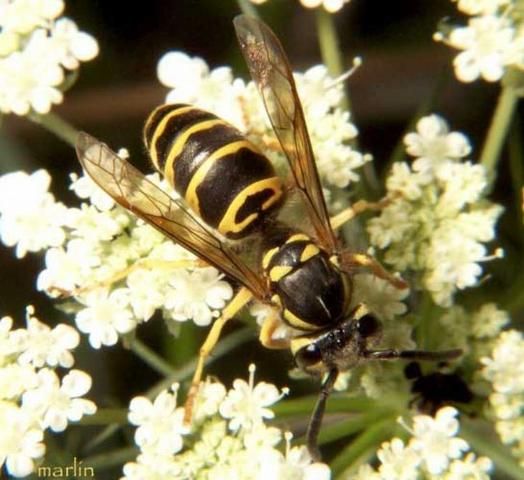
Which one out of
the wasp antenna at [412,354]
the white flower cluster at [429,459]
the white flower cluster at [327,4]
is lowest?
the white flower cluster at [429,459]

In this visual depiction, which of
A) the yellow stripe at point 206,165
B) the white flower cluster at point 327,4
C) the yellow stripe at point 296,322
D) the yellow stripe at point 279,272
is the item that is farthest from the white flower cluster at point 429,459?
the white flower cluster at point 327,4

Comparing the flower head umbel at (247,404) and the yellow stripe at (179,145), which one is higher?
the yellow stripe at (179,145)

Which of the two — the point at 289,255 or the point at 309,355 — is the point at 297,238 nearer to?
the point at 289,255

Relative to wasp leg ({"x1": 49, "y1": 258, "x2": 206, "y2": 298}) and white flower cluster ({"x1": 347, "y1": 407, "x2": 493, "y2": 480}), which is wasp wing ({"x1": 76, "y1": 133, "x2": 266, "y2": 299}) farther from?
white flower cluster ({"x1": 347, "y1": 407, "x2": 493, "y2": 480})

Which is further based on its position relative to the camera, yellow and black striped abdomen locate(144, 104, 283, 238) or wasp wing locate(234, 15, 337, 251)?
wasp wing locate(234, 15, 337, 251)

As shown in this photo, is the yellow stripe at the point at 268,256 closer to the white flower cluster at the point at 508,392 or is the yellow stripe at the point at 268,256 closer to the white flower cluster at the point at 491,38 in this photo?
the white flower cluster at the point at 508,392

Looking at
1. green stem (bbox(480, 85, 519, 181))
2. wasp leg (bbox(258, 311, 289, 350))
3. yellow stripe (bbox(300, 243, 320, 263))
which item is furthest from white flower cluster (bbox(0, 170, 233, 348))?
green stem (bbox(480, 85, 519, 181))
